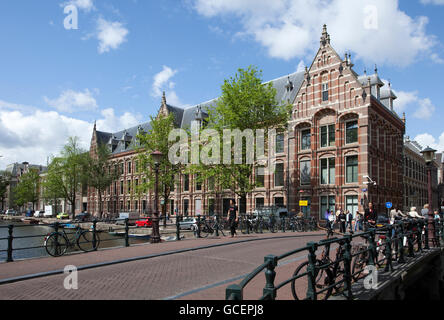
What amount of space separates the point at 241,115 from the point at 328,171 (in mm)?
10161

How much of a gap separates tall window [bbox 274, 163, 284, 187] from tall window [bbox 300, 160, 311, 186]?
2.15 meters

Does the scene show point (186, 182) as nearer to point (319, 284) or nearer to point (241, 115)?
point (241, 115)

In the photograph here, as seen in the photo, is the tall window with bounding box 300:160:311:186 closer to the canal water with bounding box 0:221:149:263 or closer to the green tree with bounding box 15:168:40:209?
the canal water with bounding box 0:221:149:263

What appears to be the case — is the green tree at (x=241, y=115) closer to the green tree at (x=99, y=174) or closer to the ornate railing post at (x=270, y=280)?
the ornate railing post at (x=270, y=280)

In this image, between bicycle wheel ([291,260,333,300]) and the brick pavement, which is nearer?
bicycle wheel ([291,260,333,300])

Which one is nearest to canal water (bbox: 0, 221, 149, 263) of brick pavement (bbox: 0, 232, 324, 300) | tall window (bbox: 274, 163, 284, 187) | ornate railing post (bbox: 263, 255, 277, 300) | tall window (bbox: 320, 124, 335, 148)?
brick pavement (bbox: 0, 232, 324, 300)

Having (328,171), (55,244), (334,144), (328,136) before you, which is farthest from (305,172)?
(55,244)

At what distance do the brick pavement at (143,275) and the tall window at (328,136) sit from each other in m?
20.2

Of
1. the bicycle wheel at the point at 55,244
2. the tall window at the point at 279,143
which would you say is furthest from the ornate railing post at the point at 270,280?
the tall window at the point at 279,143

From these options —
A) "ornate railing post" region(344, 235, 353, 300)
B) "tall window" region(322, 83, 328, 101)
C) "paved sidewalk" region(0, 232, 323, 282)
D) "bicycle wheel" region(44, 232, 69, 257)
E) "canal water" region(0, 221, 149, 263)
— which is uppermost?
"tall window" region(322, 83, 328, 101)

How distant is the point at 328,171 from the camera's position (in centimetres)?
2922

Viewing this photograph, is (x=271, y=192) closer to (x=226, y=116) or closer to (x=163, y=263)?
(x=226, y=116)

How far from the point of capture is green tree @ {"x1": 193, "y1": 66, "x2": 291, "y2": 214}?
947 inches
